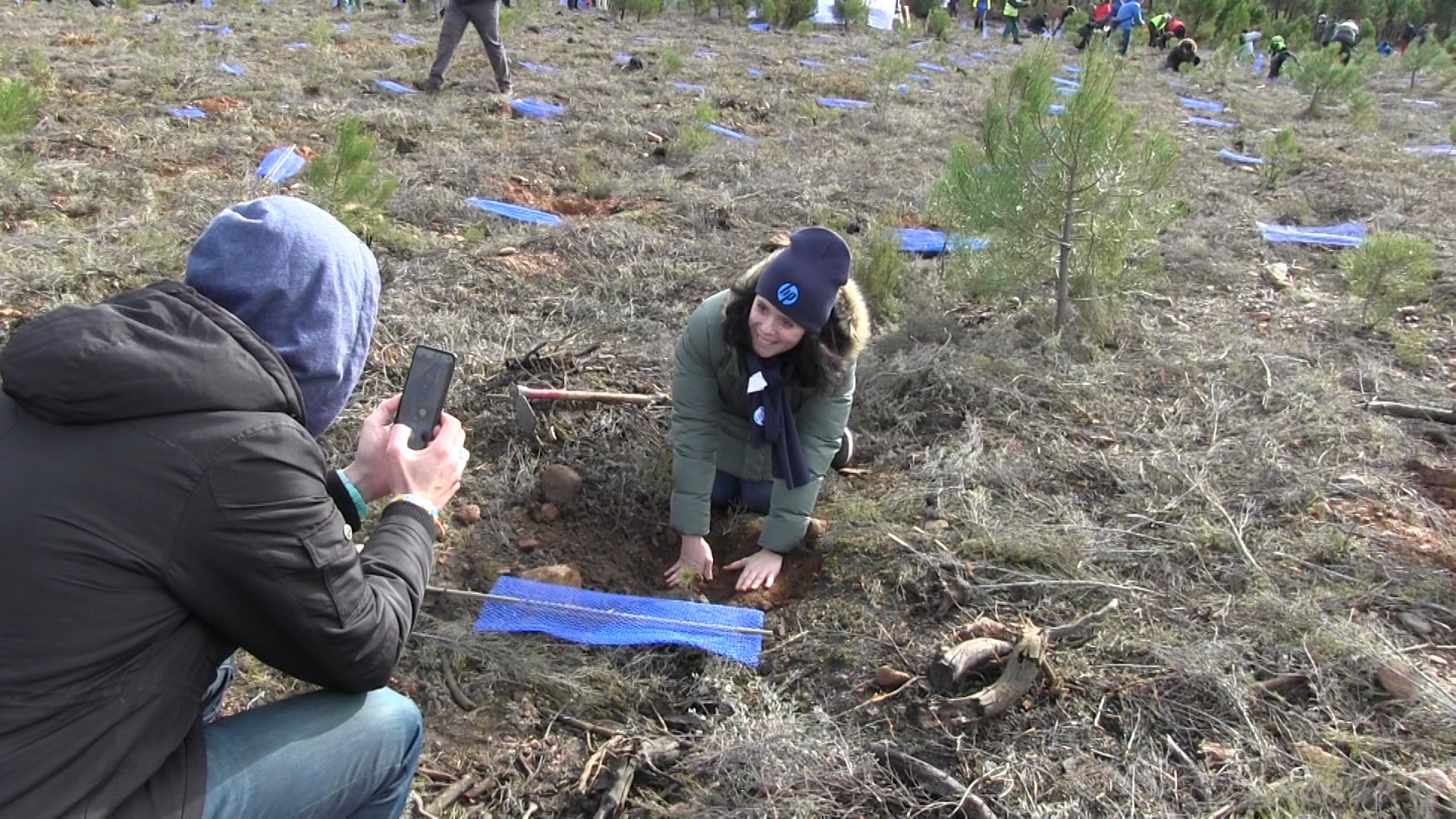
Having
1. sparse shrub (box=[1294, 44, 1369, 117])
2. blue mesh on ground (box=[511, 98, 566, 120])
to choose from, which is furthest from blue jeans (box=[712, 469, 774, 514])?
sparse shrub (box=[1294, 44, 1369, 117])

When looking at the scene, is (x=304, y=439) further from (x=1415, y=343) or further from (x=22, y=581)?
(x=1415, y=343)

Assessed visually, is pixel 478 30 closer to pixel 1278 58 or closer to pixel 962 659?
pixel 962 659

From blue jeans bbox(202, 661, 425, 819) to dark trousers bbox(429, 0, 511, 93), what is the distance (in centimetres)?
666

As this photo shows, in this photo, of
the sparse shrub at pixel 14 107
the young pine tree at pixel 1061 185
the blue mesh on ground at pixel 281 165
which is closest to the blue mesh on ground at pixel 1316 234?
the young pine tree at pixel 1061 185

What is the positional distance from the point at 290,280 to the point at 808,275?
1.11m

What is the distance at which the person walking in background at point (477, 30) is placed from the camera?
23.2 ft

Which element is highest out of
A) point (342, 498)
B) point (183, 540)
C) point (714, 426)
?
point (183, 540)

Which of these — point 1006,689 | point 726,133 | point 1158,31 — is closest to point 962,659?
point 1006,689

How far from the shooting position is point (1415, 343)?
11.6 feet

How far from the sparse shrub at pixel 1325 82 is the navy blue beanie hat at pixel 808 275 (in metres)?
9.53

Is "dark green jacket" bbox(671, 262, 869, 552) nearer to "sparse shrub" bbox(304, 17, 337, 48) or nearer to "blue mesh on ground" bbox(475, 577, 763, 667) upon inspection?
"blue mesh on ground" bbox(475, 577, 763, 667)

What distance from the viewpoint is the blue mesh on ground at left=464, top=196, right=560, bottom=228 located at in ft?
14.8

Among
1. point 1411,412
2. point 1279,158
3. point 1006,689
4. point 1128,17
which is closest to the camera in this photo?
point 1006,689

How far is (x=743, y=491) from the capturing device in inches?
106
